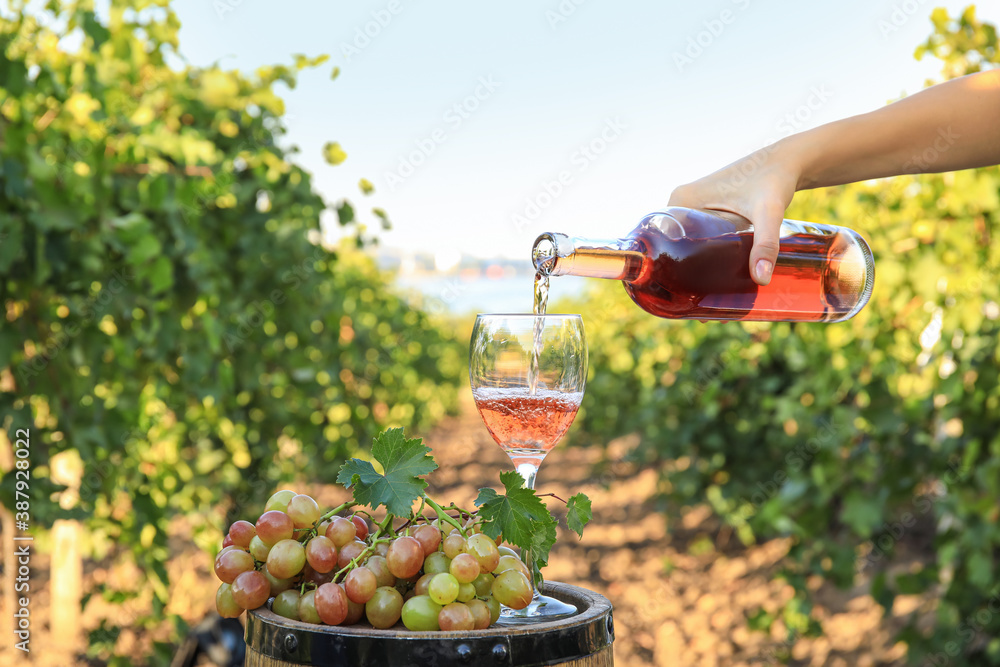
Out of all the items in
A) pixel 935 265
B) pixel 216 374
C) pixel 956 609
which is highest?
pixel 935 265

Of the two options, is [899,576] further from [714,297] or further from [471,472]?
[471,472]

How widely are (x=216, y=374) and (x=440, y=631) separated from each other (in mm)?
2320

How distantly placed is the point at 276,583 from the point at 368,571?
132 millimetres

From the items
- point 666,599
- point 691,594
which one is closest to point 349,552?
point 666,599

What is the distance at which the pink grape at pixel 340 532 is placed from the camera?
919mm

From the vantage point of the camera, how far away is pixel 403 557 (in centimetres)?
87

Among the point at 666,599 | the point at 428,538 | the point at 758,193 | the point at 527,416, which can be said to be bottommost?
the point at 666,599

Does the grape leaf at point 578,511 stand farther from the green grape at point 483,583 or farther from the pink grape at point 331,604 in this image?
the pink grape at point 331,604

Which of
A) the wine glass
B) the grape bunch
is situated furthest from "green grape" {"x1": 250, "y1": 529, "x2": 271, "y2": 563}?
the wine glass

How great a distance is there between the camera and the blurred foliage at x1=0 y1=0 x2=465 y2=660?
2.24 m

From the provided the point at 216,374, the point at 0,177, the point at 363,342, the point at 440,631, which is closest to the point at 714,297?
the point at 440,631

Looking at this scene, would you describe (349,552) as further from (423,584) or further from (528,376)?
(528,376)

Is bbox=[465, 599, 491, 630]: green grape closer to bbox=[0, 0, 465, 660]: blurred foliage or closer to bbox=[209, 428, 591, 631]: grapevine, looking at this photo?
bbox=[209, 428, 591, 631]: grapevine

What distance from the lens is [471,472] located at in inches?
370
